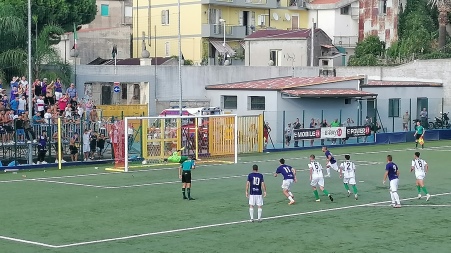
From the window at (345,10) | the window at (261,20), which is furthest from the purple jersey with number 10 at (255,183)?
the window at (345,10)

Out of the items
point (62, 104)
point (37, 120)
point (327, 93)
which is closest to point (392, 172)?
point (37, 120)

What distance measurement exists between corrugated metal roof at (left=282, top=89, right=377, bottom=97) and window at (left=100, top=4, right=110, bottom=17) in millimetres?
39573

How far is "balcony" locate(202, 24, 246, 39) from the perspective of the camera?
8169 centimetres

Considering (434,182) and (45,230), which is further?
(434,182)

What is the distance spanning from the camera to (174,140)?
145 ft

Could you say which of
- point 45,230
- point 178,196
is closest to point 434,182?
point 178,196

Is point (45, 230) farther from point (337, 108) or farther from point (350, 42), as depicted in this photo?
point (350, 42)

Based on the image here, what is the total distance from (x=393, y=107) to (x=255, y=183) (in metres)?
40.7

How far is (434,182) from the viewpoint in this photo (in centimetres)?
3703

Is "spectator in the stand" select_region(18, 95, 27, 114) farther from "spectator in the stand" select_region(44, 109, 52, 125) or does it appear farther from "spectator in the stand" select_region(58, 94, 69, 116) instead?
"spectator in the stand" select_region(58, 94, 69, 116)

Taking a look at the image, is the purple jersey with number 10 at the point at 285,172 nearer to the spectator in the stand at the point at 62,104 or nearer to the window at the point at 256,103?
the spectator in the stand at the point at 62,104

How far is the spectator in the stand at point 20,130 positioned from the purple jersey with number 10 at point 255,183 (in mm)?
19284

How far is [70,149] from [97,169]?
2.18 meters

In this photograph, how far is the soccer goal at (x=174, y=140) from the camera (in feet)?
140
